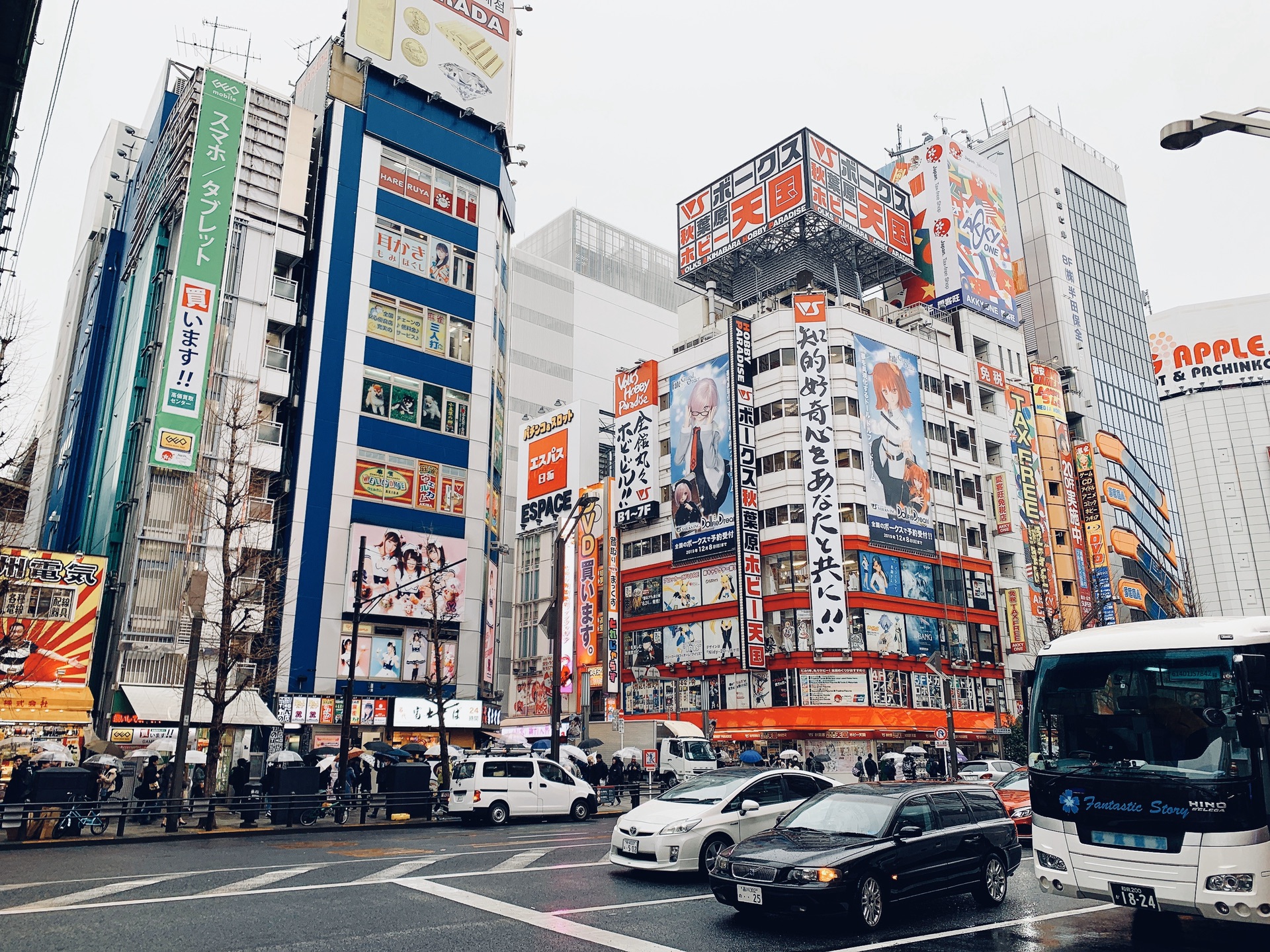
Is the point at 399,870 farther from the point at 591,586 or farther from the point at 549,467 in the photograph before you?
the point at 549,467

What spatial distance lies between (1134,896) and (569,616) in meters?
54.0

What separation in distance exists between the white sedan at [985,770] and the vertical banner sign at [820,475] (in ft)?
61.4

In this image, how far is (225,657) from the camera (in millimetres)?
24656

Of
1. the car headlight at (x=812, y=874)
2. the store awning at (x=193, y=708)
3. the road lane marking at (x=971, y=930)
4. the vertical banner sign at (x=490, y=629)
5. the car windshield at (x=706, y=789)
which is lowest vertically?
the road lane marking at (x=971, y=930)

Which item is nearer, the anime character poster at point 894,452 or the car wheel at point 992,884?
the car wheel at point 992,884

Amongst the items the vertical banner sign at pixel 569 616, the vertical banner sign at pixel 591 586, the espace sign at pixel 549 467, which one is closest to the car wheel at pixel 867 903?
the vertical banner sign at pixel 569 616

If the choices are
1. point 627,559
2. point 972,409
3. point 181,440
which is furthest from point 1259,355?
point 181,440

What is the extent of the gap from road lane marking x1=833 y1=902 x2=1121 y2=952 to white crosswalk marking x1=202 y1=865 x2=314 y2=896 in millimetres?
7293

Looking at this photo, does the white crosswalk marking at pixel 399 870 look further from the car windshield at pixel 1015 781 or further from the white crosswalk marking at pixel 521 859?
the car windshield at pixel 1015 781

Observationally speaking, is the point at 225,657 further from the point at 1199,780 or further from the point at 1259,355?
the point at 1259,355

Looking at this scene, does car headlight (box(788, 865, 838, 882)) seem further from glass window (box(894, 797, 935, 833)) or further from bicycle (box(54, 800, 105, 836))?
bicycle (box(54, 800, 105, 836))

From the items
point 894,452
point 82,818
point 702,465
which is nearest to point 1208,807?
point 82,818

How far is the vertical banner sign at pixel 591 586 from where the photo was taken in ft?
197

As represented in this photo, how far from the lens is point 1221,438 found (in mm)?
131250
